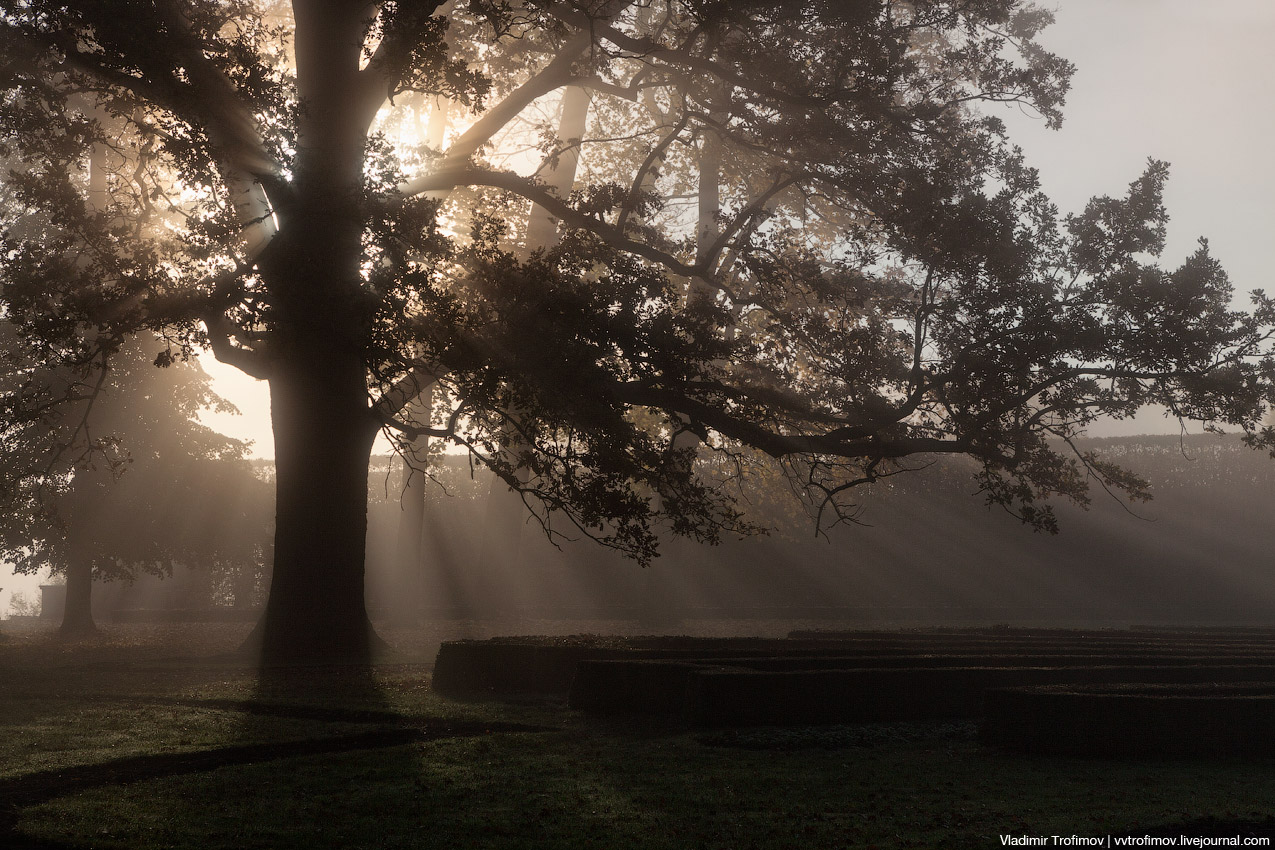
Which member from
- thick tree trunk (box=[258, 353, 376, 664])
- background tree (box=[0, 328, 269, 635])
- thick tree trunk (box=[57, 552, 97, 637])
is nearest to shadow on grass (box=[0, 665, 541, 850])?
thick tree trunk (box=[258, 353, 376, 664])

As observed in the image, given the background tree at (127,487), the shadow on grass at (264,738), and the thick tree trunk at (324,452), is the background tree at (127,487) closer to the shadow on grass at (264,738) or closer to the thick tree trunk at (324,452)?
the thick tree trunk at (324,452)

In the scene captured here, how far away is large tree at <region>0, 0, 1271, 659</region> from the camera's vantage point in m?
12.5

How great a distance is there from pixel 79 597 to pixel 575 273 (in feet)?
65.7

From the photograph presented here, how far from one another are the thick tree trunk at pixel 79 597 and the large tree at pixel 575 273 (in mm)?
13245

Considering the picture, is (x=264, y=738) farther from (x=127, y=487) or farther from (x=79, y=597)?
(x=79, y=597)

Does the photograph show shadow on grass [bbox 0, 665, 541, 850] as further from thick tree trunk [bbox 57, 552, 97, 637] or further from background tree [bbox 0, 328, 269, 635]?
thick tree trunk [bbox 57, 552, 97, 637]

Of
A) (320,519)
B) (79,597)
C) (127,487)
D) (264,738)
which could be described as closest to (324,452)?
(320,519)

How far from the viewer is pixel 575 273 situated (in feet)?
46.4

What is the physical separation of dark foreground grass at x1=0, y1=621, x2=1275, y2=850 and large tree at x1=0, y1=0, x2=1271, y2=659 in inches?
174

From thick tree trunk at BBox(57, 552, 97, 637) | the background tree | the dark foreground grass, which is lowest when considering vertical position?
the dark foreground grass

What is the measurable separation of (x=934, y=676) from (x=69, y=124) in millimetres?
13478

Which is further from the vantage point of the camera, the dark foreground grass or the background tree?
the background tree

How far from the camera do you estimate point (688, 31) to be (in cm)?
1766

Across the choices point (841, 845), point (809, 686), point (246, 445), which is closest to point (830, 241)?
point (246, 445)
